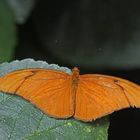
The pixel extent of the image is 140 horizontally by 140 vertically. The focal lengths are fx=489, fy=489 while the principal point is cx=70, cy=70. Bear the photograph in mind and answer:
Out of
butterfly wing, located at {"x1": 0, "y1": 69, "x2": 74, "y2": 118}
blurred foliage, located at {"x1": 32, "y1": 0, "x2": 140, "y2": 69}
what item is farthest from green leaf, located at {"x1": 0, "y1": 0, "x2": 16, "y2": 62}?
butterfly wing, located at {"x1": 0, "y1": 69, "x2": 74, "y2": 118}

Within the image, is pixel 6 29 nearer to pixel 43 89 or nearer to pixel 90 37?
pixel 90 37

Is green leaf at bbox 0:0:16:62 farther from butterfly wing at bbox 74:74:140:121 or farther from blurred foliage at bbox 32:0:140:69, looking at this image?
butterfly wing at bbox 74:74:140:121

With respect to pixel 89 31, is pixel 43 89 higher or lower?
lower

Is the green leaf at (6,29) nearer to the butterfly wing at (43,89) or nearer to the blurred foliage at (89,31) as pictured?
the blurred foliage at (89,31)

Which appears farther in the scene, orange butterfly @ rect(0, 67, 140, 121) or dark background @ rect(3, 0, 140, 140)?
dark background @ rect(3, 0, 140, 140)

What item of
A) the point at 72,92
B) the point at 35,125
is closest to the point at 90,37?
the point at 72,92

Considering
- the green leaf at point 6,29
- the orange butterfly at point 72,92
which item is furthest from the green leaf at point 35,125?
the green leaf at point 6,29
